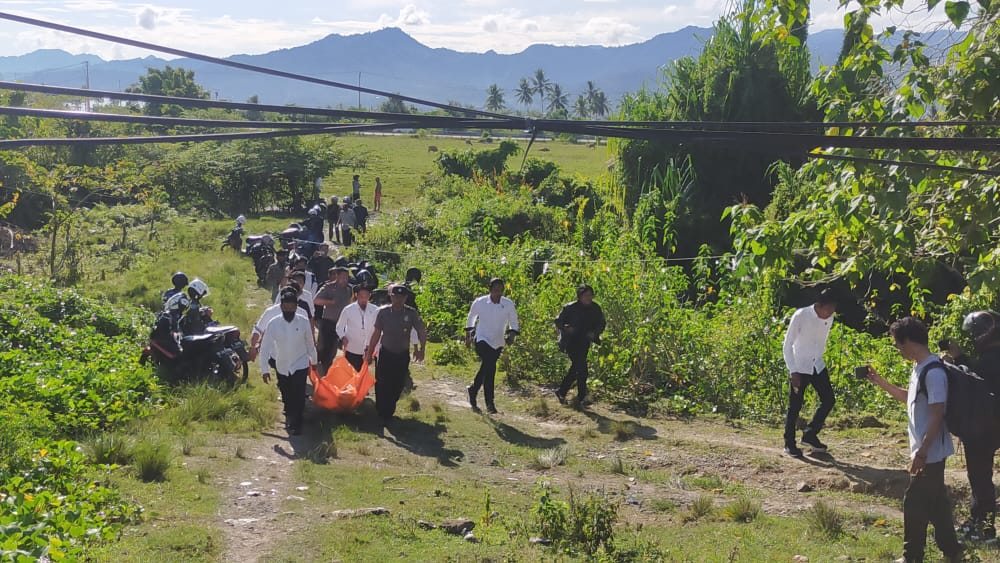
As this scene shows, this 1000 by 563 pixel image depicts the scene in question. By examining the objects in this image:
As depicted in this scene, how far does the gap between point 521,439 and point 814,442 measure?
3.06 metres

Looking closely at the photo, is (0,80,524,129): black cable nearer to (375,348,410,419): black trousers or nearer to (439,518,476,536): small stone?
(439,518,476,536): small stone

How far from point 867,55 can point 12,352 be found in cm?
920

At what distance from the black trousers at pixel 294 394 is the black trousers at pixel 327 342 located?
202 centimetres

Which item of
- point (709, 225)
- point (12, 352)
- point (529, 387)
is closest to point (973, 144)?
point (529, 387)

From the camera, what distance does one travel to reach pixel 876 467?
8.50 m

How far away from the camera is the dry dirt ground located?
746 centimetres

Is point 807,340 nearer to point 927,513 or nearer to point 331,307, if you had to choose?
point 927,513

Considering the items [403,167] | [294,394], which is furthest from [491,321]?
[403,167]

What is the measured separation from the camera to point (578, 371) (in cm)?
1127

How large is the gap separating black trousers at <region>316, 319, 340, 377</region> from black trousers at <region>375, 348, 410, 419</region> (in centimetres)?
170

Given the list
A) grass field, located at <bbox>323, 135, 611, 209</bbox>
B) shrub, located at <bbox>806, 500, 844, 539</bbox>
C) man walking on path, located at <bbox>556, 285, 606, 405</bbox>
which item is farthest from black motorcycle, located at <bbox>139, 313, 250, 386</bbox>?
grass field, located at <bbox>323, 135, 611, 209</bbox>

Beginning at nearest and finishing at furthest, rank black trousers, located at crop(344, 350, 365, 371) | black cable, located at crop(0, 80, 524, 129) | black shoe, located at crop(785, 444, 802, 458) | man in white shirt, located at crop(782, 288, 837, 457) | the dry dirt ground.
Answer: black cable, located at crop(0, 80, 524, 129), the dry dirt ground, man in white shirt, located at crop(782, 288, 837, 457), black shoe, located at crop(785, 444, 802, 458), black trousers, located at crop(344, 350, 365, 371)

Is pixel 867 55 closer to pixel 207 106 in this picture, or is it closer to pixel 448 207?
pixel 207 106

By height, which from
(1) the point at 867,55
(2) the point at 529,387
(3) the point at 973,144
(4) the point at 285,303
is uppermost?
(1) the point at 867,55
